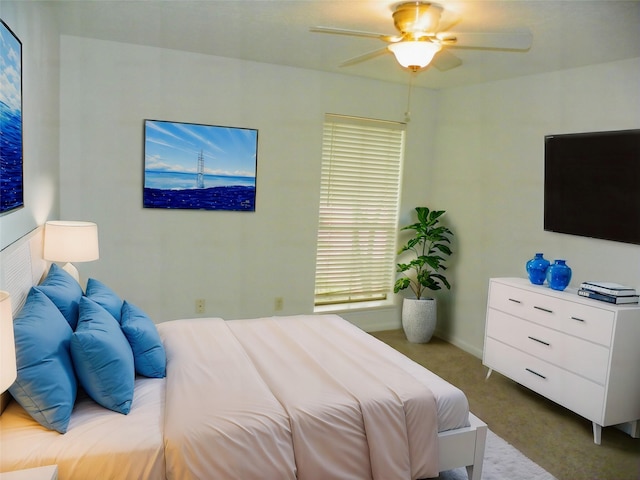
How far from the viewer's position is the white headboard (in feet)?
6.32

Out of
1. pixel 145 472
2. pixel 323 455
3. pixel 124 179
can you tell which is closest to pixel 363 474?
pixel 323 455

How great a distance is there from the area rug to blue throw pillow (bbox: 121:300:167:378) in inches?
60.6

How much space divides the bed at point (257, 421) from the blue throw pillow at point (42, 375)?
0.07m

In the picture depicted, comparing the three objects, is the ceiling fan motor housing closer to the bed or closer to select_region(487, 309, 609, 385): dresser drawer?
the bed

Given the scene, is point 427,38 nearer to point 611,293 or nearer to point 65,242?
point 611,293

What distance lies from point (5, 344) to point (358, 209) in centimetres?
393

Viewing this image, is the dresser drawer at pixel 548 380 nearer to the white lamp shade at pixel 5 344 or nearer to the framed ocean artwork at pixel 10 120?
the white lamp shade at pixel 5 344

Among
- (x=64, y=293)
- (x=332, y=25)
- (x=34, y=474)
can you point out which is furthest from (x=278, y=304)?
(x=34, y=474)

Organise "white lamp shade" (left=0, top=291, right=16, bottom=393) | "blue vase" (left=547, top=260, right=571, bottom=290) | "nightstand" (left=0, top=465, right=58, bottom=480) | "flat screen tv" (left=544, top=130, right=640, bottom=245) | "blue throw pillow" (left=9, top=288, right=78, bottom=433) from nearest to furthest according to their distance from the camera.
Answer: "white lamp shade" (left=0, top=291, right=16, bottom=393), "nightstand" (left=0, top=465, right=58, bottom=480), "blue throw pillow" (left=9, top=288, right=78, bottom=433), "flat screen tv" (left=544, top=130, right=640, bottom=245), "blue vase" (left=547, top=260, right=571, bottom=290)

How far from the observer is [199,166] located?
414 cm

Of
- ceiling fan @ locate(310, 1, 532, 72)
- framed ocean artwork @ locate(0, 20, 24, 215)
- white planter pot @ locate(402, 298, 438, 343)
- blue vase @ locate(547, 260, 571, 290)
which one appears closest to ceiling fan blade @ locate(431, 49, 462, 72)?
ceiling fan @ locate(310, 1, 532, 72)

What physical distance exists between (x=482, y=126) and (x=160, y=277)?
10.3 ft

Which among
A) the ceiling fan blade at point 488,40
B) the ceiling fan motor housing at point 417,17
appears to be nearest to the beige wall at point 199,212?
the ceiling fan motor housing at point 417,17

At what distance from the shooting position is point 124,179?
155 inches
